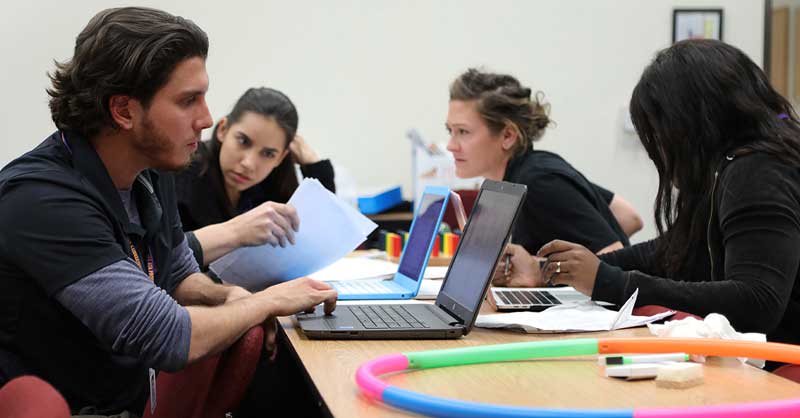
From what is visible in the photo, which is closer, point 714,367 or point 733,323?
point 714,367

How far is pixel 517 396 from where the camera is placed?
1.12 meters

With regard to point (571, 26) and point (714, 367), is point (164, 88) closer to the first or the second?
point (714, 367)

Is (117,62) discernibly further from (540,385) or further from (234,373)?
(540,385)

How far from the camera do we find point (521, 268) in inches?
80.4

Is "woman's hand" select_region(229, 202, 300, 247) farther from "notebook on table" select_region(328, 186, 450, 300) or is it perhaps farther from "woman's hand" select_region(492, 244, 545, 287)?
"woman's hand" select_region(492, 244, 545, 287)

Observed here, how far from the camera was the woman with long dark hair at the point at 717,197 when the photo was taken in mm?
1630

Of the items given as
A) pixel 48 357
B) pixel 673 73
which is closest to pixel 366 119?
pixel 673 73

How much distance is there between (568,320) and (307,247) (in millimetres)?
752

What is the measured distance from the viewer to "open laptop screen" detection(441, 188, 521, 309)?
5.11 feet

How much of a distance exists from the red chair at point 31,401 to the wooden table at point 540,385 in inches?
12.3

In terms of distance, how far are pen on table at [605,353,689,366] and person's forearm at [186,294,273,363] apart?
0.61 meters

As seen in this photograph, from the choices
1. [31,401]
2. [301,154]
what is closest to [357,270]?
[301,154]

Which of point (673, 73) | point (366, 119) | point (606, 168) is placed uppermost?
point (673, 73)

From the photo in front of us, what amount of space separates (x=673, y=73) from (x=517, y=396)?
0.98 m
